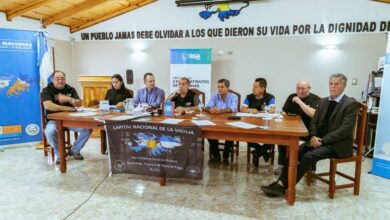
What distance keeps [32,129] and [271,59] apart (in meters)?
4.44

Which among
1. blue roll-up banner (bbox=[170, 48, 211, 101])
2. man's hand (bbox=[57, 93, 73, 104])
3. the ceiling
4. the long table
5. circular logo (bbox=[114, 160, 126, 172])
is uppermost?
the ceiling

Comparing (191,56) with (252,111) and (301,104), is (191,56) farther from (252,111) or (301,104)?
(301,104)

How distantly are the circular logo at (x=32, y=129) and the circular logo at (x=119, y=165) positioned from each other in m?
2.24

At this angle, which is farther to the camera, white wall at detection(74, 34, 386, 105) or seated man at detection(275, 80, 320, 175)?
white wall at detection(74, 34, 386, 105)

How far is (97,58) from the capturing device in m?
6.11

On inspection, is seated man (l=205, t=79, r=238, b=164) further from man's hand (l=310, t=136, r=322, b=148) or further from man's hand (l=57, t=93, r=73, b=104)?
man's hand (l=57, t=93, r=73, b=104)

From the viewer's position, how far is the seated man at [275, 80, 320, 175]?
3021 mm

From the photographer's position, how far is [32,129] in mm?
4195

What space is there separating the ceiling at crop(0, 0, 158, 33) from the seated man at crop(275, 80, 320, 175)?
3.87 meters

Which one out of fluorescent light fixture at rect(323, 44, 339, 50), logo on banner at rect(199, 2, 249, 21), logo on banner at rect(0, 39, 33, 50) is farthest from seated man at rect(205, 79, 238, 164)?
A: logo on banner at rect(0, 39, 33, 50)

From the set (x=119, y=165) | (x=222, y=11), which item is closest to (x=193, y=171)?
(x=119, y=165)

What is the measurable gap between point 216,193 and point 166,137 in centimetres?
74

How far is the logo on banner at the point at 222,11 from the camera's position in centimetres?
517

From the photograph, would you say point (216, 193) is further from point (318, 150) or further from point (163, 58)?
point (163, 58)
